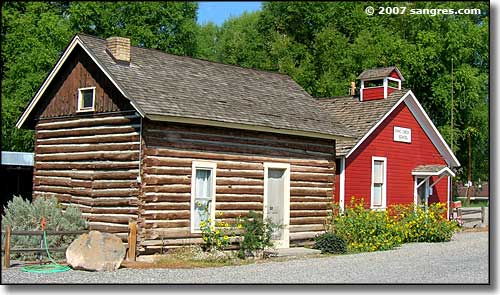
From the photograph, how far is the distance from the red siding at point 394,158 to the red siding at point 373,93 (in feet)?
2.74

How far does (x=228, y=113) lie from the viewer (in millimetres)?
18578

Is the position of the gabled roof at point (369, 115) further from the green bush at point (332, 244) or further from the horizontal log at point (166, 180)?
the horizontal log at point (166, 180)

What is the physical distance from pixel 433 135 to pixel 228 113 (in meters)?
11.3

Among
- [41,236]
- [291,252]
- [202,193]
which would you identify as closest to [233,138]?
[202,193]

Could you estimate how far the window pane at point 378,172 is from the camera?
2516cm

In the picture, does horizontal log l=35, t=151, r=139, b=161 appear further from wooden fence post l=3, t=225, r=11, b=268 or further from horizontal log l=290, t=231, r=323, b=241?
horizontal log l=290, t=231, r=323, b=241

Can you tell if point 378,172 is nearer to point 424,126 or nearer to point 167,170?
point 424,126

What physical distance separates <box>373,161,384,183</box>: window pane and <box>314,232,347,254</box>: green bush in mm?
5315

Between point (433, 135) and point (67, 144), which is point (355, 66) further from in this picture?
point (67, 144)

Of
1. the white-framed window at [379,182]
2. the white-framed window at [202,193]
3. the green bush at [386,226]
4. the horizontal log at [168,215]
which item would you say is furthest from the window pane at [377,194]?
the horizontal log at [168,215]

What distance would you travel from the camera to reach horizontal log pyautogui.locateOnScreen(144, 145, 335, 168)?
17.2 m

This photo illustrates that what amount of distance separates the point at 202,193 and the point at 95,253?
3.63 metres

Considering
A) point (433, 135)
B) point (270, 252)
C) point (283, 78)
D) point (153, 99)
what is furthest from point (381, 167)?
point (153, 99)

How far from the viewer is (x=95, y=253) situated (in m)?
15.5
